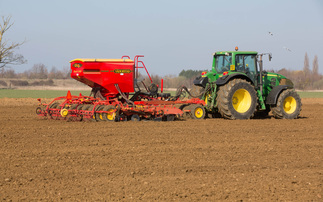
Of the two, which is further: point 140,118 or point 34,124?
point 140,118

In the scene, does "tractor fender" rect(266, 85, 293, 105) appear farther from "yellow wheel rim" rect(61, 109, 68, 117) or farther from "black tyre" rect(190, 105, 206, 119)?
"yellow wheel rim" rect(61, 109, 68, 117)

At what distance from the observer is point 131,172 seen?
6023 millimetres

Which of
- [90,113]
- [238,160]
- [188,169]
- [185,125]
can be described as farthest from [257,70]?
[188,169]

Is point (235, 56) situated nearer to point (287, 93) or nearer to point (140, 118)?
point (287, 93)

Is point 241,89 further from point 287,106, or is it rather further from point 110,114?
point 110,114

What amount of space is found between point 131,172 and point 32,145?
2.81 metres

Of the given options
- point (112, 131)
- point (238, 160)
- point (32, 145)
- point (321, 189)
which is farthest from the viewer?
point (112, 131)

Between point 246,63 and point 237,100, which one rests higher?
point 246,63

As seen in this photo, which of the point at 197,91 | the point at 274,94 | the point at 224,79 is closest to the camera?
the point at 224,79

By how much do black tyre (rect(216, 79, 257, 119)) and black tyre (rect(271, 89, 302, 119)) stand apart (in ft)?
2.94

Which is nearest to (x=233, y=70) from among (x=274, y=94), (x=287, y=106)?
(x=274, y=94)

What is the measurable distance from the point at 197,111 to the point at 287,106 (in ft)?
9.94

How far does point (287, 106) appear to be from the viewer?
13.4 metres

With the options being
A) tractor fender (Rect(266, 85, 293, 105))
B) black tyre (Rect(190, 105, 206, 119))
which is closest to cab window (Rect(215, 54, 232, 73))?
black tyre (Rect(190, 105, 206, 119))
